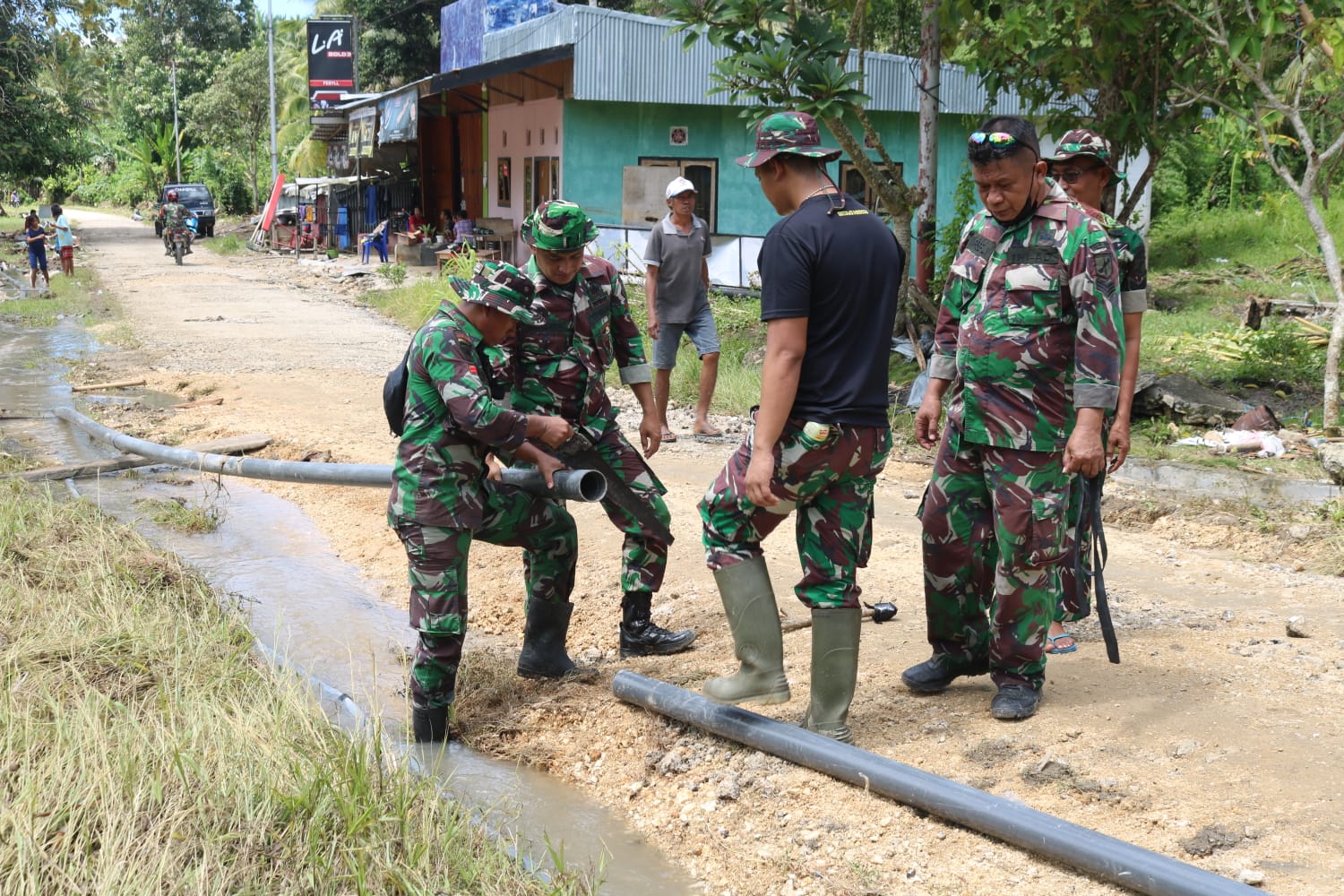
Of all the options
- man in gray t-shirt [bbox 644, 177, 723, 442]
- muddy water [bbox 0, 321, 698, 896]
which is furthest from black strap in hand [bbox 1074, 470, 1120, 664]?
man in gray t-shirt [bbox 644, 177, 723, 442]

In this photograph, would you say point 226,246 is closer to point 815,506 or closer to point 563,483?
point 563,483

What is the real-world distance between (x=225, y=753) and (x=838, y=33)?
22.9 feet

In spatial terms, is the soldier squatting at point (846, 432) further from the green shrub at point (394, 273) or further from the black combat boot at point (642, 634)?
the green shrub at point (394, 273)

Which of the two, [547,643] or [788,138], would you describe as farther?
[547,643]

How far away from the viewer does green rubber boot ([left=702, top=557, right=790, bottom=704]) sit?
12.5 feet

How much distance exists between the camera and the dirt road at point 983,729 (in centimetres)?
336

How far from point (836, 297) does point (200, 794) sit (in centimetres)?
217

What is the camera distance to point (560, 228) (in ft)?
15.0

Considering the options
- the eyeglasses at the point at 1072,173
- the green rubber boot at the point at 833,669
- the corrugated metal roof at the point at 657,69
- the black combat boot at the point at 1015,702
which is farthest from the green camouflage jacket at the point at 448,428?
the corrugated metal roof at the point at 657,69

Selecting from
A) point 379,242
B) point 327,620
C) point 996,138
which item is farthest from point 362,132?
point 996,138

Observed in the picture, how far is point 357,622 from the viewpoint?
243 inches

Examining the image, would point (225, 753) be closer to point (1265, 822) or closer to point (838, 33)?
point (1265, 822)

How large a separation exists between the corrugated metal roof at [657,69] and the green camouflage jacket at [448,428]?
15.6 m

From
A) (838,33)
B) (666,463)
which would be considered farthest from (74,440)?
(838,33)
